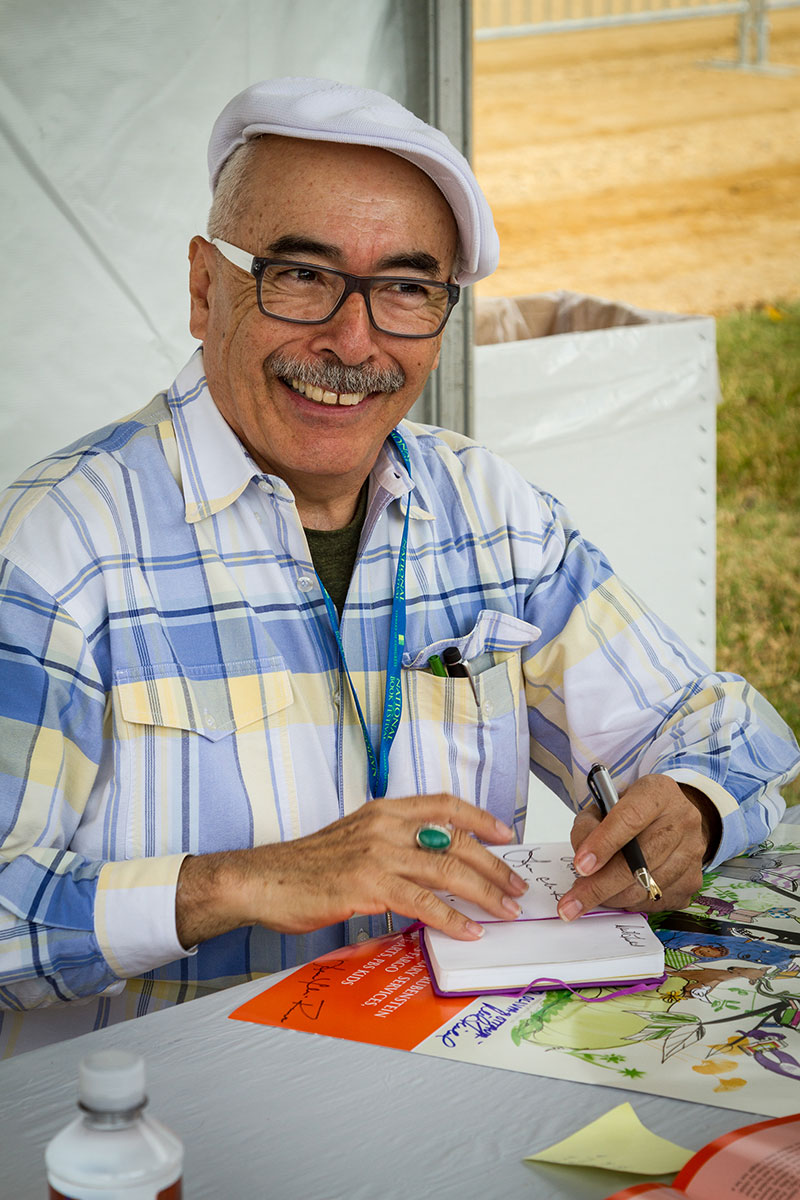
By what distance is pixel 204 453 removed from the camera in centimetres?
154

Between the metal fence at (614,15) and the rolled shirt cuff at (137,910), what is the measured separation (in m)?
9.49

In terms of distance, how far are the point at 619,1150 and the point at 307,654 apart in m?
0.78

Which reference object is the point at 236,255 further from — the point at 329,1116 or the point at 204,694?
the point at 329,1116

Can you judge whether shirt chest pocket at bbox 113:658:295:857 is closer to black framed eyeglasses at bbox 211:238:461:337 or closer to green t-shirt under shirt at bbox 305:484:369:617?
green t-shirt under shirt at bbox 305:484:369:617

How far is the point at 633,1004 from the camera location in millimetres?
1091

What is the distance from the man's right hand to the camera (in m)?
1.20

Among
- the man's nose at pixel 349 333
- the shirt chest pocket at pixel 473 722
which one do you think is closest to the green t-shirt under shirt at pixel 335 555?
the shirt chest pocket at pixel 473 722

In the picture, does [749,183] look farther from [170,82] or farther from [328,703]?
[328,703]

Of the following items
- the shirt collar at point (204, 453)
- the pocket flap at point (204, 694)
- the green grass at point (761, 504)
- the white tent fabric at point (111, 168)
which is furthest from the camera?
the green grass at point (761, 504)

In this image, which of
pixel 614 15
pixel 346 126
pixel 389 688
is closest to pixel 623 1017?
pixel 389 688

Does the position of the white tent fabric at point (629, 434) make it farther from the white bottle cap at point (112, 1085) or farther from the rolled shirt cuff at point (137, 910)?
the white bottle cap at point (112, 1085)

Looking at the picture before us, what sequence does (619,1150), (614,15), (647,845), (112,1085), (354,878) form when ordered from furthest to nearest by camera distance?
(614,15) → (647,845) → (354,878) → (619,1150) → (112,1085)

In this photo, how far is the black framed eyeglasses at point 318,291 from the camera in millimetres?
1521

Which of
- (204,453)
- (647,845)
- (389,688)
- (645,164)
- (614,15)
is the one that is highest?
(614,15)
